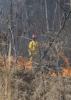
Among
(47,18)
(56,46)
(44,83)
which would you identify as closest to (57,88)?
(44,83)

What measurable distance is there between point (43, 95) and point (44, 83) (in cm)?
27

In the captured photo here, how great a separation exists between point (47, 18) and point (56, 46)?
15381 mm

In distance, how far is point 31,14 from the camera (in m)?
22.1

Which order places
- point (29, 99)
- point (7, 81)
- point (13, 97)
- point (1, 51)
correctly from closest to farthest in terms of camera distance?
point (7, 81), point (13, 97), point (29, 99), point (1, 51)

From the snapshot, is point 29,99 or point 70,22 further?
point 70,22

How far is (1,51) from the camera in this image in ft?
20.7

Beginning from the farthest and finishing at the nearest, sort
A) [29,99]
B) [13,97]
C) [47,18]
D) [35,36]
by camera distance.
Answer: [47,18] < [35,36] < [29,99] < [13,97]

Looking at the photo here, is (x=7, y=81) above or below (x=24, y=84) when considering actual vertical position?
above

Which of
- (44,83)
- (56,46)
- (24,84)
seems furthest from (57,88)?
(56,46)

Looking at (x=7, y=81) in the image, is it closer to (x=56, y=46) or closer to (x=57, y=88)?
(x=57, y=88)

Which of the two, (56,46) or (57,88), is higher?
(56,46)

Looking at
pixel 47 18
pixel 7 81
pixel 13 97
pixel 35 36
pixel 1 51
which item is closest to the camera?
pixel 7 81

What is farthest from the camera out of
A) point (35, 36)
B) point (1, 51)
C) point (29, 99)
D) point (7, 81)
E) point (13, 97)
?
point (35, 36)

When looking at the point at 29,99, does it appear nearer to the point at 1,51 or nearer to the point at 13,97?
the point at 13,97
